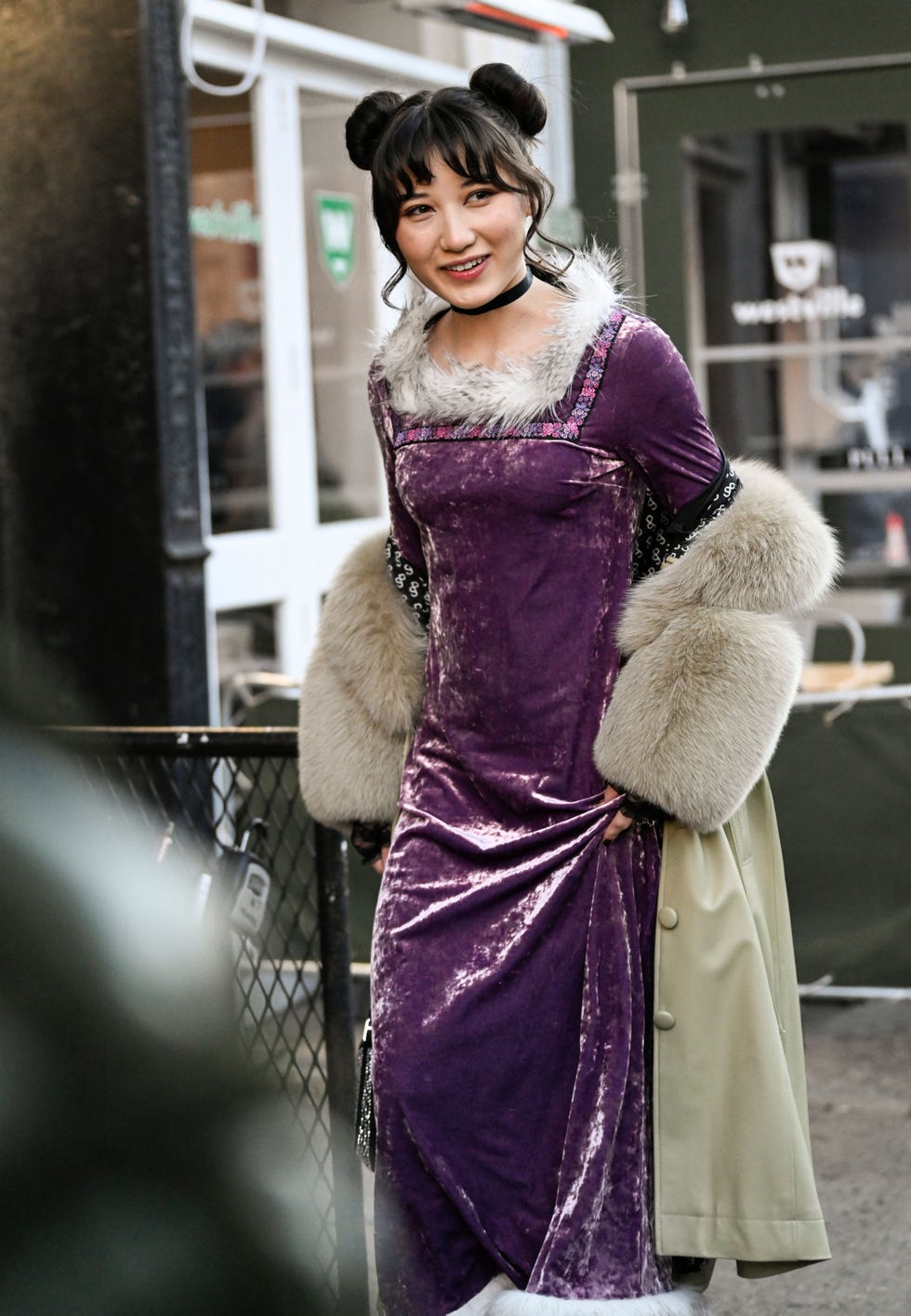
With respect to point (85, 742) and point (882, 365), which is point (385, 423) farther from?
point (882, 365)

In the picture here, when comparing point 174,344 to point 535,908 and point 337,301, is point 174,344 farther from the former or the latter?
point 337,301

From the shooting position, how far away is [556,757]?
272cm

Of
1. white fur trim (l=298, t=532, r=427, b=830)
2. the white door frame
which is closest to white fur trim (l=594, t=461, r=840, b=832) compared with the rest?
white fur trim (l=298, t=532, r=427, b=830)

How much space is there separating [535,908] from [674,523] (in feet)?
1.99

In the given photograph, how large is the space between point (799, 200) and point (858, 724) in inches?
114

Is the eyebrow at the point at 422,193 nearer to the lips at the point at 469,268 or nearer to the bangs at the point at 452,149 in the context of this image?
the bangs at the point at 452,149

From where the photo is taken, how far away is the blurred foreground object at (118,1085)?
2.89 m

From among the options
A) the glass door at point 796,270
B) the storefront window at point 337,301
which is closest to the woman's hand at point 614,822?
the storefront window at point 337,301

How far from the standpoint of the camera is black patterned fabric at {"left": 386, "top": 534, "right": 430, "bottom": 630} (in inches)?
118

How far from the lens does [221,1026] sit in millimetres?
3580

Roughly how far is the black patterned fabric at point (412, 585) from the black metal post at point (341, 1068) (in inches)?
21.7

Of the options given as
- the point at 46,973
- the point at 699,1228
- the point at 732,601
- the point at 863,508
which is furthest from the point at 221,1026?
the point at 863,508

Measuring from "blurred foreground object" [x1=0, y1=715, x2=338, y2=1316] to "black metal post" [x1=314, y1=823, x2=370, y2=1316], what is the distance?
9 cm

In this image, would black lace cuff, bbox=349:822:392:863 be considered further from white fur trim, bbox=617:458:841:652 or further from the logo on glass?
the logo on glass
